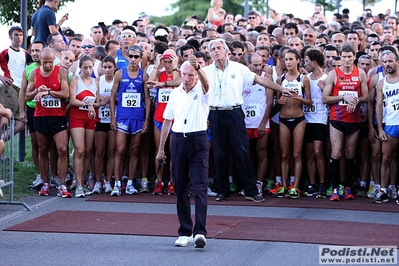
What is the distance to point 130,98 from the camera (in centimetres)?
1290

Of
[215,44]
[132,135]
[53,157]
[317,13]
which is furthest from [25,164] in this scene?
[317,13]

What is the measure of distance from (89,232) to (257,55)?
4516 millimetres

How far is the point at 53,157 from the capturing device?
13.3m

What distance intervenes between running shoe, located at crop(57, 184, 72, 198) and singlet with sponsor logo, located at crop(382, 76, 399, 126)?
4.86 m

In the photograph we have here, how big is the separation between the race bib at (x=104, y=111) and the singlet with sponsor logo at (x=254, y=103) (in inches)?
82.2

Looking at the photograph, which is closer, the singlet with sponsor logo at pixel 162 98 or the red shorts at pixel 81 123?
the red shorts at pixel 81 123

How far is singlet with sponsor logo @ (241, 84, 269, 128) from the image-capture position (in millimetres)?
12953

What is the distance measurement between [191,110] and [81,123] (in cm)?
385

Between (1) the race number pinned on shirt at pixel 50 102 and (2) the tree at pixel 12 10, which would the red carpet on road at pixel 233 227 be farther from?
(2) the tree at pixel 12 10

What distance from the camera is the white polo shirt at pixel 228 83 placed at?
40.0ft

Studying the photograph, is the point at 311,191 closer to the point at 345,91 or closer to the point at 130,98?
the point at 345,91

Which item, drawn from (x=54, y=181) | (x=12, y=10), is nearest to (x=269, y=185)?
(x=54, y=181)

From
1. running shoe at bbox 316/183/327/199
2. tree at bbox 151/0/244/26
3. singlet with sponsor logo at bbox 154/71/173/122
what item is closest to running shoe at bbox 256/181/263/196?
running shoe at bbox 316/183/327/199

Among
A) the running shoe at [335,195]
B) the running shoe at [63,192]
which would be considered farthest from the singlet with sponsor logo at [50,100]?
the running shoe at [335,195]
